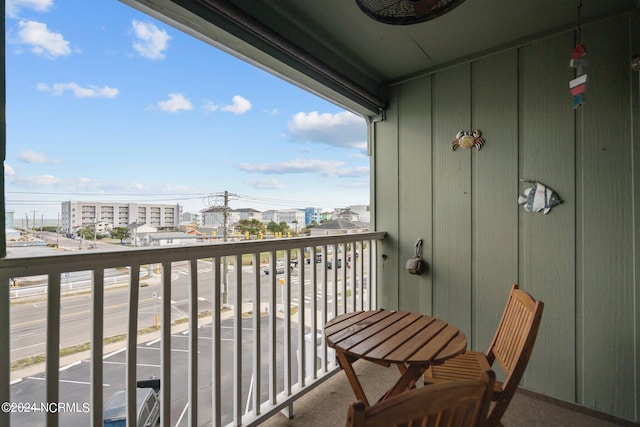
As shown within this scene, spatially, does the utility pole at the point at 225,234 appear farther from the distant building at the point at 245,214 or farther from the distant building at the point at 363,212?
the distant building at the point at 363,212

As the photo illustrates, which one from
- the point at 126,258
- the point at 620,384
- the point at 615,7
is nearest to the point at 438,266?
the point at 620,384

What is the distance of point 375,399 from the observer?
215 cm

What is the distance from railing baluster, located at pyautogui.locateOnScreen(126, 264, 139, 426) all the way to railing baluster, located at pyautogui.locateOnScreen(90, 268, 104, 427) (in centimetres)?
10

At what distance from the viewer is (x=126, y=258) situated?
1.27 metres

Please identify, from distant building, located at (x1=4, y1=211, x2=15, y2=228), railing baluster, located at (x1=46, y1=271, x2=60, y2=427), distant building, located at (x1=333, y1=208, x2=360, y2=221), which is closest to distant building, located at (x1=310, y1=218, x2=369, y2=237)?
distant building, located at (x1=333, y1=208, x2=360, y2=221)

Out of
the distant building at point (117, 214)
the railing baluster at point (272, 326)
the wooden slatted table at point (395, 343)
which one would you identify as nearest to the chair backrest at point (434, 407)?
the wooden slatted table at point (395, 343)

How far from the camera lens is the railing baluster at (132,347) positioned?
129cm

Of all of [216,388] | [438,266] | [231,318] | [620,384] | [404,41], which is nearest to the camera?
[216,388]

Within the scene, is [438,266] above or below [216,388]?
above

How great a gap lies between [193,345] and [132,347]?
0.88 ft

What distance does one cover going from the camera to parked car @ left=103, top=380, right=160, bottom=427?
4.33ft

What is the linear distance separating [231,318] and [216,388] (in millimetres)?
345

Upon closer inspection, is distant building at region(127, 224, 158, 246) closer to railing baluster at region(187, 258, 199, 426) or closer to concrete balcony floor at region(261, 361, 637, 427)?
railing baluster at region(187, 258, 199, 426)

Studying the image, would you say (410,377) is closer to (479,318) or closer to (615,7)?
(479,318)
